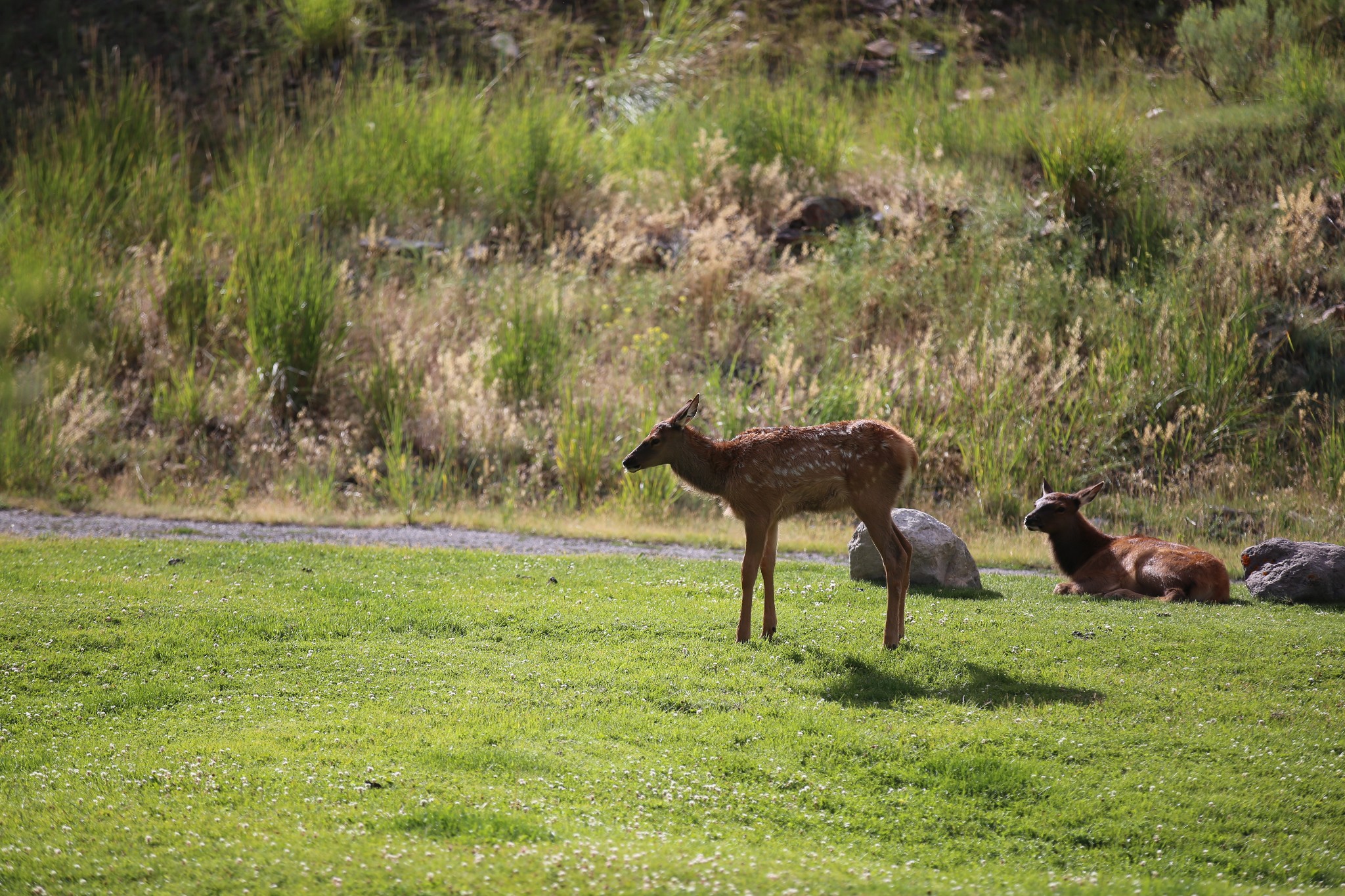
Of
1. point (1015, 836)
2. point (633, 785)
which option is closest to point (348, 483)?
point (633, 785)

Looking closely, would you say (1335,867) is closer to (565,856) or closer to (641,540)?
(565,856)

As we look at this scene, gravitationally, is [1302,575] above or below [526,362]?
below

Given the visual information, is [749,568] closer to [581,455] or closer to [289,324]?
[581,455]

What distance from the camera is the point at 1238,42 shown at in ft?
77.0

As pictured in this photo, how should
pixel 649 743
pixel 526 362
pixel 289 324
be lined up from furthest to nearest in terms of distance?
pixel 289 324
pixel 526 362
pixel 649 743

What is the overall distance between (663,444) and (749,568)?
1.17m

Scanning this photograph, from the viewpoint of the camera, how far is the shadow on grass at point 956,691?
26.1 feet

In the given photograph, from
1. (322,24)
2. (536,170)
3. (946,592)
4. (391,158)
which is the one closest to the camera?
(946,592)

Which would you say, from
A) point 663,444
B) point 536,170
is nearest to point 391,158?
point 536,170

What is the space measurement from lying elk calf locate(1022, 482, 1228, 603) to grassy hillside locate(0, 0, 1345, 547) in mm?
3585

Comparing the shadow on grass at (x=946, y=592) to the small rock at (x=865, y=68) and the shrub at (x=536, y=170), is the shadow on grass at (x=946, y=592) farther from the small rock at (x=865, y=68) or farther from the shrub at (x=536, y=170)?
the small rock at (x=865, y=68)

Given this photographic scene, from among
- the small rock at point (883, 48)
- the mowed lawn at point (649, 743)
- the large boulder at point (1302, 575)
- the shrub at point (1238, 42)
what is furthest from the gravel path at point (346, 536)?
the small rock at point (883, 48)

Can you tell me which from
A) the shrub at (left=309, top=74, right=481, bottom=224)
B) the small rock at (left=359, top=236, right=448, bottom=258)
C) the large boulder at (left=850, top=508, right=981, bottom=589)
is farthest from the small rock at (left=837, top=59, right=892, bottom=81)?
the large boulder at (left=850, top=508, right=981, bottom=589)

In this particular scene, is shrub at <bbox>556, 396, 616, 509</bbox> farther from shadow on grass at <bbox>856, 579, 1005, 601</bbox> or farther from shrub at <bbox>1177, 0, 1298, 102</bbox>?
shrub at <bbox>1177, 0, 1298, 102</bbox>
